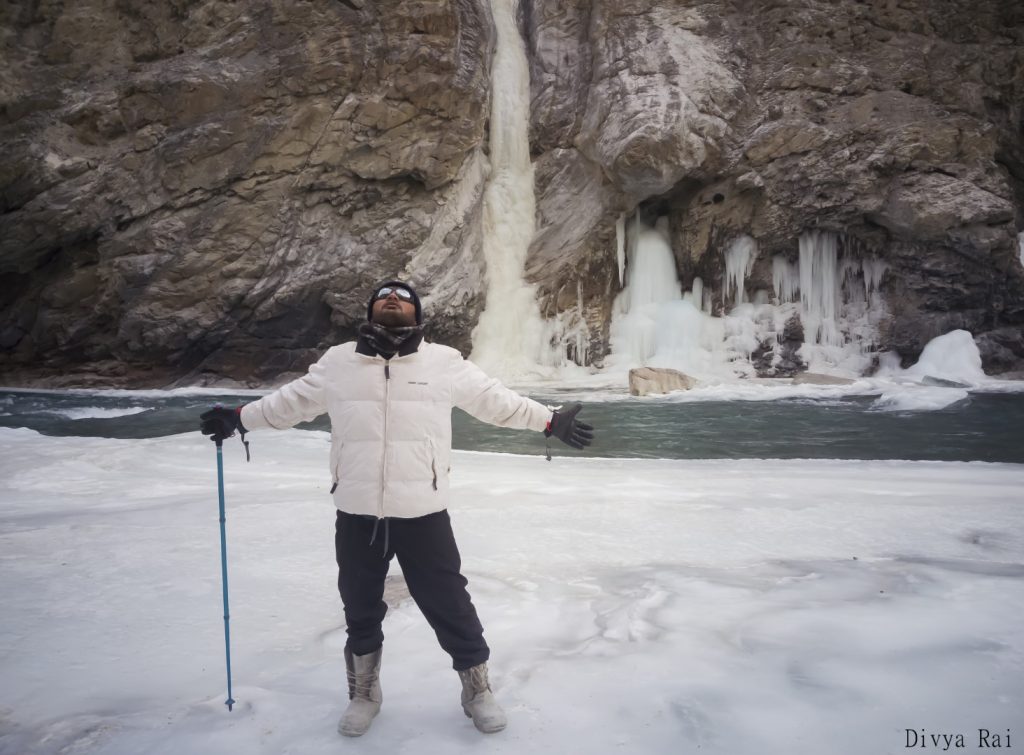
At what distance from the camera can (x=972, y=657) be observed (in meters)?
2.73

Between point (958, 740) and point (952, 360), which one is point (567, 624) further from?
point (952, 360)

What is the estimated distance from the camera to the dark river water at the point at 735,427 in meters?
9.46

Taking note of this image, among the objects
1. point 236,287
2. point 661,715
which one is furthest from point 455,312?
point 661,715

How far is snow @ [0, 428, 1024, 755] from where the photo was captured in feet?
7.74

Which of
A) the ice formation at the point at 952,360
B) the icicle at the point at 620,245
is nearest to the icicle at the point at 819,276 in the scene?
the ice formation at the point at 952,360

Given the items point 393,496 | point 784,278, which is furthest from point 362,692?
point 784,278

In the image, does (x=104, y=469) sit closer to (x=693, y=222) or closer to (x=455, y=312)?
(x=455, y=312)

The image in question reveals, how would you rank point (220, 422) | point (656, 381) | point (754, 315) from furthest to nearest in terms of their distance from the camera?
1. point (754, 315)
2. point (656, 381)
3. point (220, 422)

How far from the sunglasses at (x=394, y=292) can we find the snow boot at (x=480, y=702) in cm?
129

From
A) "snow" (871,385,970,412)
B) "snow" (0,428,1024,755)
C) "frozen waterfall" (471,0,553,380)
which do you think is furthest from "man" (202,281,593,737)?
"frozen waterfall" (471,0,553,380)

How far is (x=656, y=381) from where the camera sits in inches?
669

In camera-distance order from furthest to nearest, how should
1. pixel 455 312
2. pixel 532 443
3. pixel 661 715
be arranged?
pixel 455 312 → pixel 532 443 → pixel 661 715

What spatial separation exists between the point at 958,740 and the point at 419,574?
179 cm

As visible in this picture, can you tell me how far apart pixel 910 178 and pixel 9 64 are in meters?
25.2
